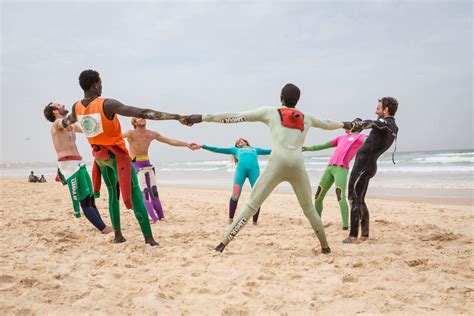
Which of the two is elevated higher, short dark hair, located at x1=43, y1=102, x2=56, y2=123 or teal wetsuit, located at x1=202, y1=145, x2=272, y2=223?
short dark hair, located at x1=43, y1=102, x2=56, y2=123

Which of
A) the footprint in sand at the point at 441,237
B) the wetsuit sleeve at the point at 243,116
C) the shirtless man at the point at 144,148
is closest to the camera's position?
the wetsuit sleeve at the point at 243,116

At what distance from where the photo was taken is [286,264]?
466 centimetres

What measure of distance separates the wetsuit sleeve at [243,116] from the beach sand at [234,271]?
186 cm

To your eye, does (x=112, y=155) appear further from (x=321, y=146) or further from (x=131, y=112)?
(x=321, y=146)

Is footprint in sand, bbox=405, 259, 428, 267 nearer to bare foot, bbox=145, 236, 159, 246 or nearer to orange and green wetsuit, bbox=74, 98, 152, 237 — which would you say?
bare foot, bbox=145, 236, 159, 246

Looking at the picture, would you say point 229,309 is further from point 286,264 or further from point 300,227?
point 300,227

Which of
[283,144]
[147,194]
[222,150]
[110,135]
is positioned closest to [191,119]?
[110,135]

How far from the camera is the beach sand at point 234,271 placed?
132 inches

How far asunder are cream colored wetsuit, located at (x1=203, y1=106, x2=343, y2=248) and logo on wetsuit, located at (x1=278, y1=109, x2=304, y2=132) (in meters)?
0.03

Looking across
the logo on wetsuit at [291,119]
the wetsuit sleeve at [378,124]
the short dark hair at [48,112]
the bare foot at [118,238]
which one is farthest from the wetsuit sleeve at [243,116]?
the short dark hair at [48,112]

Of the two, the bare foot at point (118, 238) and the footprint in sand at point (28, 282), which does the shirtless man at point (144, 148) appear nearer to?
the bare foot at point (118, 238)

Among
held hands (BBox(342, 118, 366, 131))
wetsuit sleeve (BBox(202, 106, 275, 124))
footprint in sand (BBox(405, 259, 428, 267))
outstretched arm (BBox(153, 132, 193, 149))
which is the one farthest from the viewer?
outstretched arm (BBox(153, 132, 193, 149))

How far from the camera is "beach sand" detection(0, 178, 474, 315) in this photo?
335 centimetres

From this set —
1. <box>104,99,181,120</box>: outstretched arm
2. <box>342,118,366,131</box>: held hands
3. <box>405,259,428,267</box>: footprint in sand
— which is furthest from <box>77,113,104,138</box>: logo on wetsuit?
<box>405,259,428,267</box>: footprint in sand
